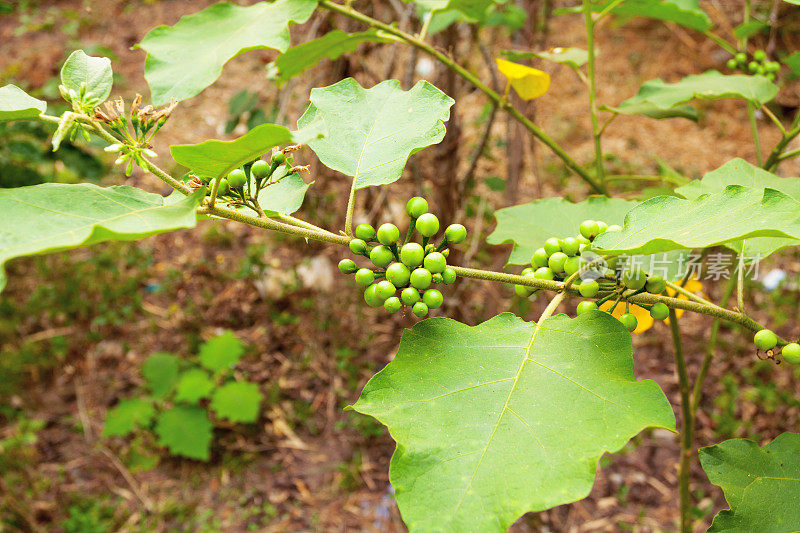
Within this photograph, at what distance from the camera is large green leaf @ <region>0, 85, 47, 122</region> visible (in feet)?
2.87

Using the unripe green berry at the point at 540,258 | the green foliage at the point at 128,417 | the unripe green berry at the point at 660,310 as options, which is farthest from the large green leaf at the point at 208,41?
the green foliage at the point at 128,417

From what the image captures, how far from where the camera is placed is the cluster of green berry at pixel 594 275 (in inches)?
39.1

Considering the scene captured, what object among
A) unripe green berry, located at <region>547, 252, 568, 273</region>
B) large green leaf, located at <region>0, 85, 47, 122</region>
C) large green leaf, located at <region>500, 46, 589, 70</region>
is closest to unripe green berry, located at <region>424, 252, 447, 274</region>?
unripe green berry, located at <region>547, 252, 568, 273</region>

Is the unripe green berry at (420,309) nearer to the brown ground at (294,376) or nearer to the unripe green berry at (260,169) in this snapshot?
the unripe green berry at (260,169)

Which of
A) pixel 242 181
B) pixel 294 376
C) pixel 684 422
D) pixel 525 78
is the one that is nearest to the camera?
pixel 242 181

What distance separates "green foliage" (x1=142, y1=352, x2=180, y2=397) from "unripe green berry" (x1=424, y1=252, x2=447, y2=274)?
9.86 feet

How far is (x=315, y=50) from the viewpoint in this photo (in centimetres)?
164

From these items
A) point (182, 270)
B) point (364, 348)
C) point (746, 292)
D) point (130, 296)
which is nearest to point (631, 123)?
point (746, 292)

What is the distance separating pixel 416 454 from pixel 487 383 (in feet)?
0.54

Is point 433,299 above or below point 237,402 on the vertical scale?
above

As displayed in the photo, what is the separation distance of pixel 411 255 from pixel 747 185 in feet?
2.70

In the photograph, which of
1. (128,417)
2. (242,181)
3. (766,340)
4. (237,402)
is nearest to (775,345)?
(766,340)

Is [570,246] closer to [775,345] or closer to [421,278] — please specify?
[421,278]

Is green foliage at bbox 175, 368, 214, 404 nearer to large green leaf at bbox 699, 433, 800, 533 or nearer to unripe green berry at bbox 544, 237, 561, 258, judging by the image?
unripe green berry at bbox 544, 237, 561, 258
